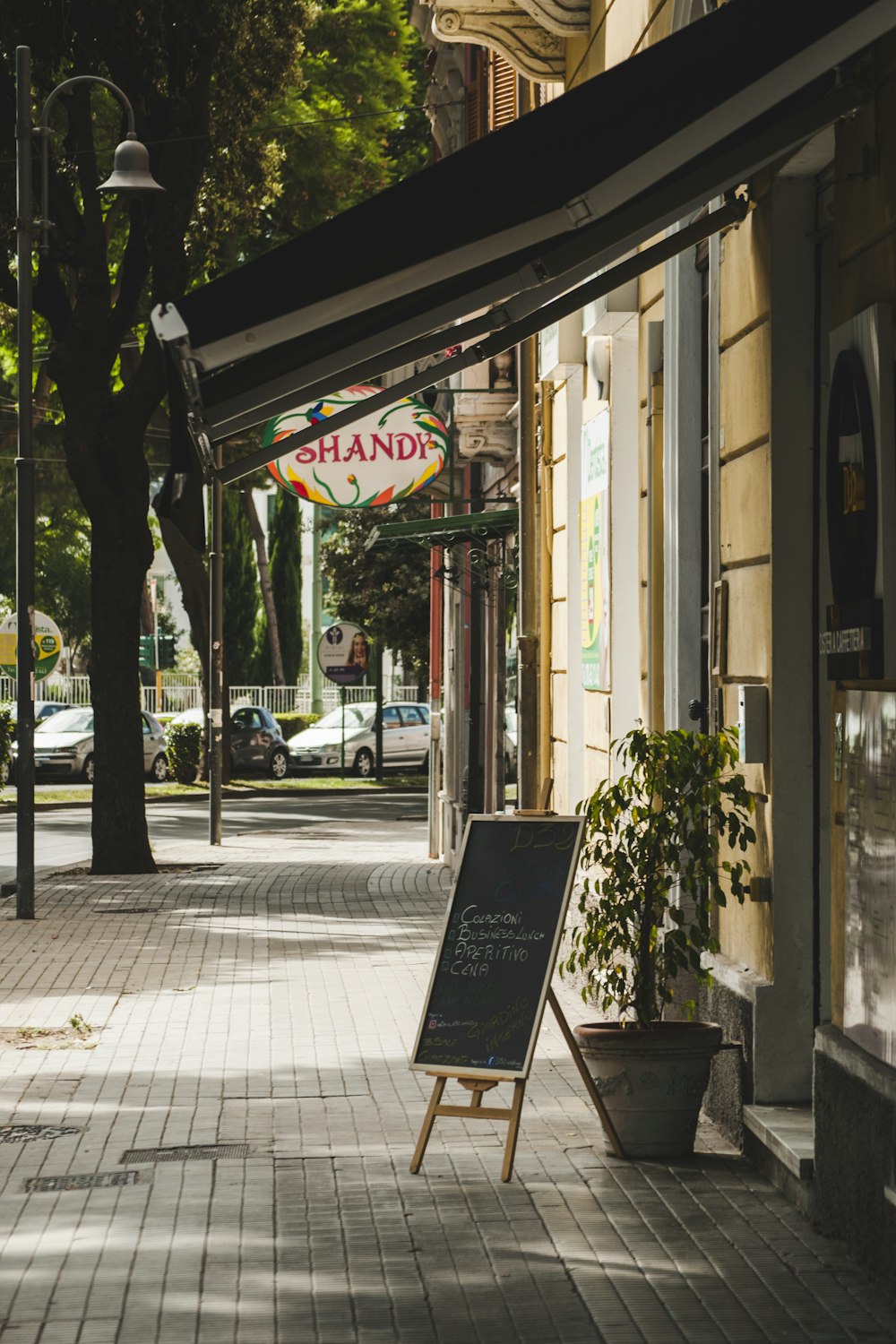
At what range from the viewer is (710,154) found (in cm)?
659

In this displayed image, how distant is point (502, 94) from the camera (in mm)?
17234

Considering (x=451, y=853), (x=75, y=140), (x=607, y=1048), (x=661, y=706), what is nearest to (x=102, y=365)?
(x=75, y=140)

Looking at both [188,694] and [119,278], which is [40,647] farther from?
[188,694]

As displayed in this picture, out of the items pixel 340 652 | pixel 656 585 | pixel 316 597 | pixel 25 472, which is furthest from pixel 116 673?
pixel 316 597

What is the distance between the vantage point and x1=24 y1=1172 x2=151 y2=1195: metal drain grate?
21.2 ft

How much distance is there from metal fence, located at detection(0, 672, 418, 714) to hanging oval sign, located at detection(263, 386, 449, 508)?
31.1m

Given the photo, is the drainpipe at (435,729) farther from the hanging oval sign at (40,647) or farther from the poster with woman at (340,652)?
the poster with woman at (340,652)

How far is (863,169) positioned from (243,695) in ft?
160

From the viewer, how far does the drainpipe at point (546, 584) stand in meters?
12.8

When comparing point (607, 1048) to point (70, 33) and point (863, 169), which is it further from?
point (70, 33)

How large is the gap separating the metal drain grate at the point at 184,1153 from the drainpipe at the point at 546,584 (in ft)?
19.2

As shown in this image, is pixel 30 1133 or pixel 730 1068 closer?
pixel 730 1068

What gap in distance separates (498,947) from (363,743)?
36592 mm

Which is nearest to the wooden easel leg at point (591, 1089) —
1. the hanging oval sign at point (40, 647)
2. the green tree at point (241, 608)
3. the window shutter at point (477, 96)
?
the window shutter at point (477, 96)
